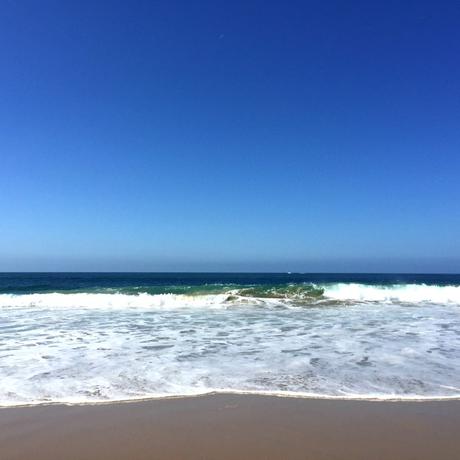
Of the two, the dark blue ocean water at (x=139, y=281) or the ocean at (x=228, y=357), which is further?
the dark blue ocean water at (x=139, y=281)

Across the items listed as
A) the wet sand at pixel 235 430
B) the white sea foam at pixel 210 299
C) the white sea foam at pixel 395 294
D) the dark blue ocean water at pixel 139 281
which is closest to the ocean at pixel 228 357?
the wet sand at pixel 235 430

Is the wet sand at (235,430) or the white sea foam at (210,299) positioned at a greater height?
the white sea foam at (210,299)

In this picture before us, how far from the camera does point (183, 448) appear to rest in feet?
13.2

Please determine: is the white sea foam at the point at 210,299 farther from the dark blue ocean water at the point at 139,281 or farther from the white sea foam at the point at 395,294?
the dark blue ocean water at the point at 139,281

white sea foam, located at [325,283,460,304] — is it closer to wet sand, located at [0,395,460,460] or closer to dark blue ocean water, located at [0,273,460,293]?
dark blue ocean water, located at [0,273,460,293]

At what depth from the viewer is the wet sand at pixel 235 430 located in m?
3.93

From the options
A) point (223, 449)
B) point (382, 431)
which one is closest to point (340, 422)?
point (382, 431)

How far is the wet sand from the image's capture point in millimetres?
3926

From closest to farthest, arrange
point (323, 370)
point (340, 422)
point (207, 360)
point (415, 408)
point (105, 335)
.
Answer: point (340, 422), point (415, 408), point (323, 370), point (207, 360), point (105, 335)

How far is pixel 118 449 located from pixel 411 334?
9225 mm

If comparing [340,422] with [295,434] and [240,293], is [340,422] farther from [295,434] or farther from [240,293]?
[240,293]

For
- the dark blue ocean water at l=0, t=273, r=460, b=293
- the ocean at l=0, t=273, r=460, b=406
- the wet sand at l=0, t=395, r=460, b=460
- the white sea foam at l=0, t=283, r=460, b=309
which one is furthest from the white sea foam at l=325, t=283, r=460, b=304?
the wet sand at l=0, t=395, r=460, b=460

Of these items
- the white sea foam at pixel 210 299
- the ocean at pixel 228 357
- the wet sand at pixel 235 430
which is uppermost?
the white sea foam at pixel 210 299

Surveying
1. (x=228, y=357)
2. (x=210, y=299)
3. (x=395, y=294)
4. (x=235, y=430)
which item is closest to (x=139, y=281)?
(x=210, y=299)
